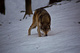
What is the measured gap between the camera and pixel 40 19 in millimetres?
4816

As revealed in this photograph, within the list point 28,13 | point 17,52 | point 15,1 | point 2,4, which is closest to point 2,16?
point 2,4

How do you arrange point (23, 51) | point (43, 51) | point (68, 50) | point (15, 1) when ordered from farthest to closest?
point (15, 1) < point (23, 51) < point (43, 51) < point (68, 50)

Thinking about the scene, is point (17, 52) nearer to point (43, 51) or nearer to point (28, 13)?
point (43, 51)

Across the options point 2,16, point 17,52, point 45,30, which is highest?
point 45,30

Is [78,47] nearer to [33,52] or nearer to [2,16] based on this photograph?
[33,52]

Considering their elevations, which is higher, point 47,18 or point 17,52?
point 47,18

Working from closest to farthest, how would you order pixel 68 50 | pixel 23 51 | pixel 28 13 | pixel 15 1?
1. pixel 68 50
2. pixel 23 51
3. pixel 28 13
4. pixel 15 1

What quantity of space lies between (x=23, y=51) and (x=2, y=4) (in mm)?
11681

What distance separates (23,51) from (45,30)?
152 centimetres

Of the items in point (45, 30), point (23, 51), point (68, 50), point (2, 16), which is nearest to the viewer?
point (68, 50)

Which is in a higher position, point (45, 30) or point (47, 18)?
point (47, 18)

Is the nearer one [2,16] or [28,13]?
[28,13]

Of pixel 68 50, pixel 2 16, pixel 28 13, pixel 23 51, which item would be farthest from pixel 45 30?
pixel 2 16

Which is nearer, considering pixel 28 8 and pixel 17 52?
pixel 17 52
